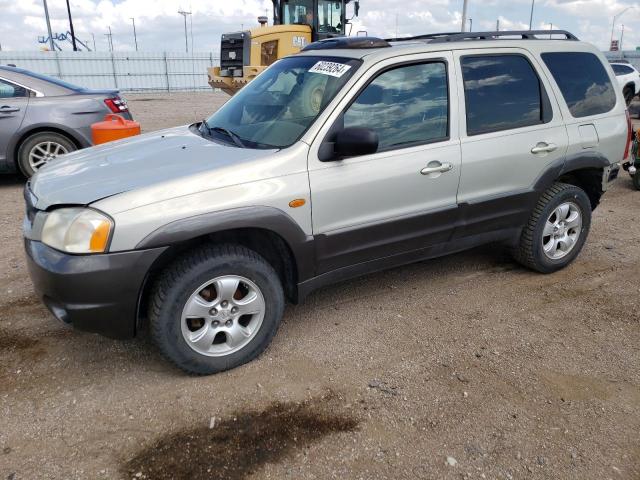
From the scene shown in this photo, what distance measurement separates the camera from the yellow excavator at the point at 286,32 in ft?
42.6

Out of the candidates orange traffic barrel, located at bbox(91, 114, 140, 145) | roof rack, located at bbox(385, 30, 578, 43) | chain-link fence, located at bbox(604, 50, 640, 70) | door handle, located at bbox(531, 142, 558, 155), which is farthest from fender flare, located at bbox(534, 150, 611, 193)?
chain-link fence, located at bbox(604, 50, 640, 70)

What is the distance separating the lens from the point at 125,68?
92.7 ft

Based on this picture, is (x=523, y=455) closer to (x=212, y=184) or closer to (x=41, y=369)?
(x=212, y=184)

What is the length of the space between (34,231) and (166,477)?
4.86 ft

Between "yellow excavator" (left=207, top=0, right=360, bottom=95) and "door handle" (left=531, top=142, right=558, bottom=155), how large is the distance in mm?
9810

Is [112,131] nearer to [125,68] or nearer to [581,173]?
[581,173]

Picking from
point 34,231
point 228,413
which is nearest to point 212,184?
point 34,231

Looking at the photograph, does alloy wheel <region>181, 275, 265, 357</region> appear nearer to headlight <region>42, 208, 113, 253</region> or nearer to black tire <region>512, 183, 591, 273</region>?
headlight <region>42, 208, 113, 253</region>

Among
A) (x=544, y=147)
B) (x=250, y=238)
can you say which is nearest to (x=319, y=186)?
(x=250, y=238)

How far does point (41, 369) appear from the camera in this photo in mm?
3133

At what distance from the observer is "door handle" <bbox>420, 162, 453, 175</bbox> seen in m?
3.45

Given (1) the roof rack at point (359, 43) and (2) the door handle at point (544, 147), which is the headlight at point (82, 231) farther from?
(2) the door handle at point (544, 147)

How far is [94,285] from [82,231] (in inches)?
10.7

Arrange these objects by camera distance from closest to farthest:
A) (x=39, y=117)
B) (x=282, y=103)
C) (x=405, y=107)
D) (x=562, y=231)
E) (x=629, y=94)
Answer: (x=405, y=107) → (x=282, y=103) → (x=562, y=231) → (x=39, y=117) → (x=629, y=94)
